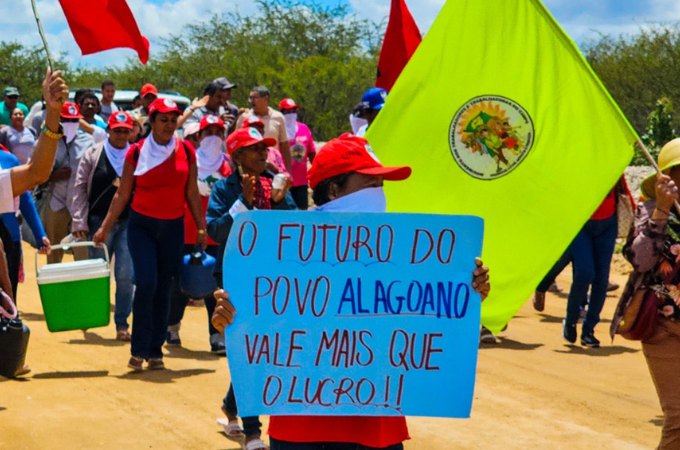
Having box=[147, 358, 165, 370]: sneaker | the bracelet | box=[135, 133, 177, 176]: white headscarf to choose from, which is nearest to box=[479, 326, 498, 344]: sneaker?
box=[147, 358, 165, 370]: sneaker

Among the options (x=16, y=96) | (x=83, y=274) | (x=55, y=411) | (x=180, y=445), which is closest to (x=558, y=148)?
(x=180, y=445)

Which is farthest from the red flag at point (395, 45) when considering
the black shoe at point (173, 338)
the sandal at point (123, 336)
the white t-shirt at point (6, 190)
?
the white t-shirt at point (6, 190)

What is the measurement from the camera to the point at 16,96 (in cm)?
1966

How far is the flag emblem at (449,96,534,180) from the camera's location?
6.37 metres

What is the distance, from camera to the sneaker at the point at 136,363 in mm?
9711

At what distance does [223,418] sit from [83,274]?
220 centimetres

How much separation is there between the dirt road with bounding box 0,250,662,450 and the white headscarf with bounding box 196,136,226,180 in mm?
1403

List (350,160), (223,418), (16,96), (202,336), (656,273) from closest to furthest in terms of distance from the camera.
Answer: (350,160) → (656,273) → (223,418) → (202,336) → (16,96)

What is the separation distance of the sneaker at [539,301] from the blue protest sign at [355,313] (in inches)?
331

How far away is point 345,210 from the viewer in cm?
473

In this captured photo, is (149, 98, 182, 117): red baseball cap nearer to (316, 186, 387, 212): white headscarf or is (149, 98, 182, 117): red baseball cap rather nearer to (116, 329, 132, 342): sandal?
(116, 329, 132, 342): sandal

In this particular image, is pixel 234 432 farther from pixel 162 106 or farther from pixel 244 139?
pixel 162 106

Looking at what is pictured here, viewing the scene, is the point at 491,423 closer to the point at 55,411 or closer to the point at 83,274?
the point at 55,411

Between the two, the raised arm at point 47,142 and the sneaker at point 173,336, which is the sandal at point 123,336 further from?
the raised arm at point 47,142
